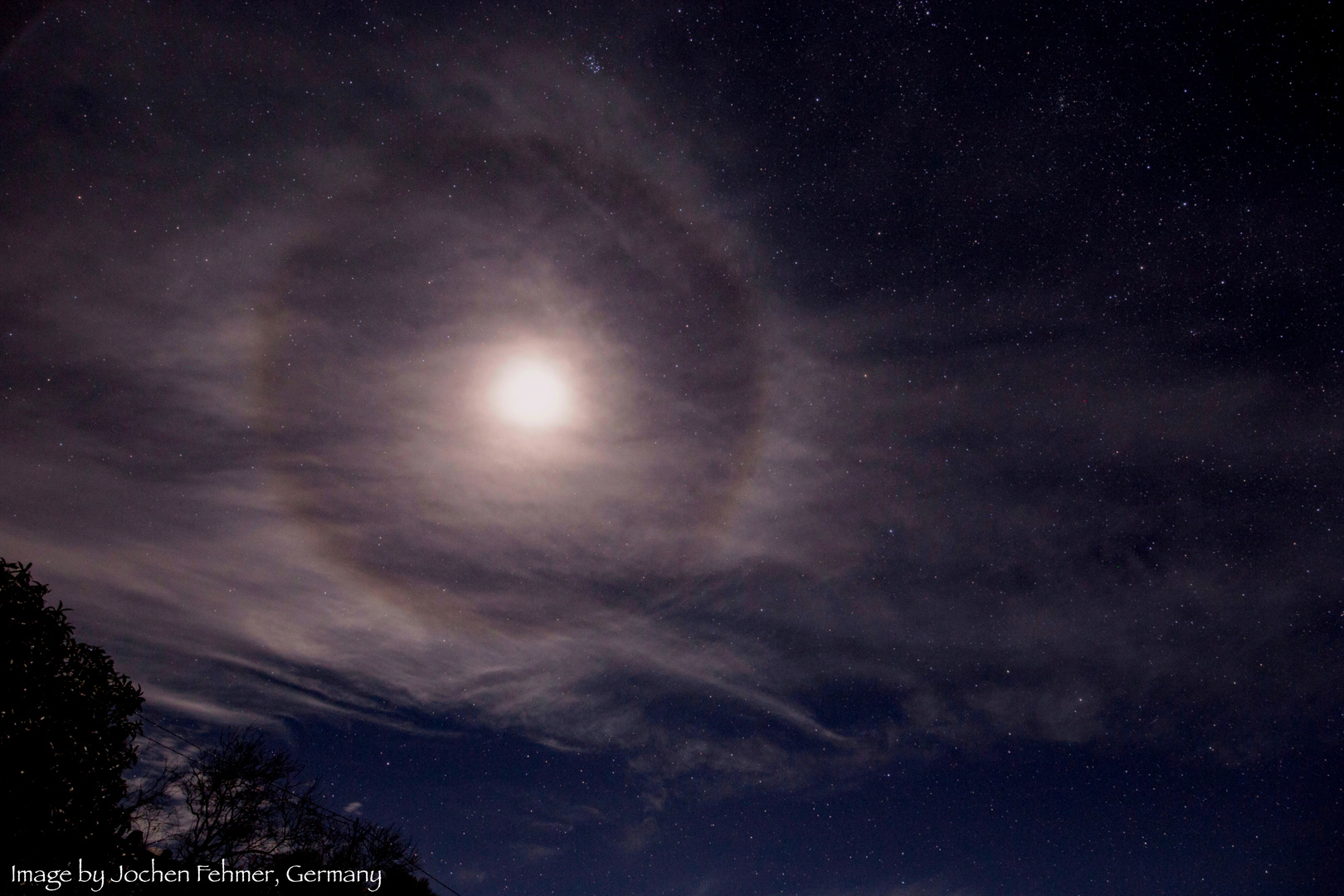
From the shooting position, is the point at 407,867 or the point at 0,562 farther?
the point at 407,867

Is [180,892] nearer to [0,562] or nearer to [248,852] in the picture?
[248,852]

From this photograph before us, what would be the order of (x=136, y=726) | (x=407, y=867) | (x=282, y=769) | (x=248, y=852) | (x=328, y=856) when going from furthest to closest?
1. (x=407, y=867)
2. (x=328, y=856)
3. (x=282, y=769)
4. (x=248, y=852)
5. (x=136, y=726)

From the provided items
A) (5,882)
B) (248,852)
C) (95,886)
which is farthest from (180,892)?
(5,882)

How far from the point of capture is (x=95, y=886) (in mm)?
11648

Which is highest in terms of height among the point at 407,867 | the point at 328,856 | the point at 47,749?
the point at 47,749

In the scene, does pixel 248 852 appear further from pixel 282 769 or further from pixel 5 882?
pixel 5 882

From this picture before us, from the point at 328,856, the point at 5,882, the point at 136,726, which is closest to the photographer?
the point at 5,882

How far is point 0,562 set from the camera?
1083 centimetres

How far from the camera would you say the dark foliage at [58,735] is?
10484 millimetres

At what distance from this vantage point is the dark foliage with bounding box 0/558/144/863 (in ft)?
34.4

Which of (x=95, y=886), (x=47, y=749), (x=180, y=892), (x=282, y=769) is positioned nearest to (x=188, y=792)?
(x=282, y=769)

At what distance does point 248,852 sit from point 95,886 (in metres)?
19.2

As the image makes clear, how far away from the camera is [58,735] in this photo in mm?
11211

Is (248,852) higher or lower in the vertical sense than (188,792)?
lower
